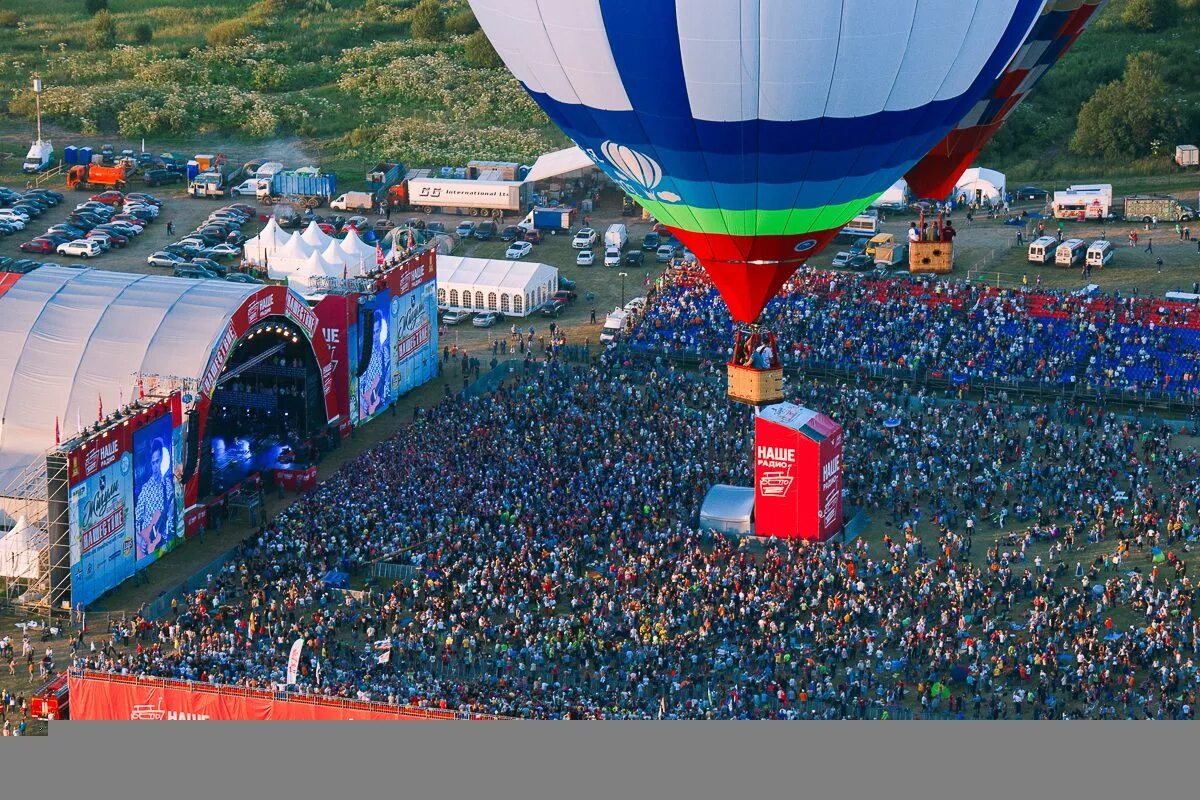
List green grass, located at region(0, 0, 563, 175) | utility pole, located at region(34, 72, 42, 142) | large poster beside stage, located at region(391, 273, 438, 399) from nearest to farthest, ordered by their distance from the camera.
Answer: large poster beside stage, located at region(391, 273, 438, 399)
utility pole, located at region(34, 72, 42, 142)
green grass, located at region(0, 0, 563, 175)

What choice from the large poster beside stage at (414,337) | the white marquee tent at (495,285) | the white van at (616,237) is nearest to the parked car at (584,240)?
the white van at (616,237)

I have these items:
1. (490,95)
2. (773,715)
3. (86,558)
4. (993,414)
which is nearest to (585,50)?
(773,715)

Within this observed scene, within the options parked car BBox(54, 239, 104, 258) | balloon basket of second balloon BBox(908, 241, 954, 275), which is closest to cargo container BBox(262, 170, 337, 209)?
parked car BBox(54, 239, 104, 258)

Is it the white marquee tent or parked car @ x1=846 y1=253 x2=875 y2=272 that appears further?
parked car @ x1=846 y1=253 x2=875 y2=272

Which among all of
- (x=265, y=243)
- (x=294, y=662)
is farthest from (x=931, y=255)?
(x=294, y=662)

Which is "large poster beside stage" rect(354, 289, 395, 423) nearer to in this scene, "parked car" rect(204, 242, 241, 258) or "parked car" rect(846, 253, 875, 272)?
"parked car" rect(204, 242, 241, 258)

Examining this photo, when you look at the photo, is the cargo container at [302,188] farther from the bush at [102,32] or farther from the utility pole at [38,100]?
the bush at [102,32]
